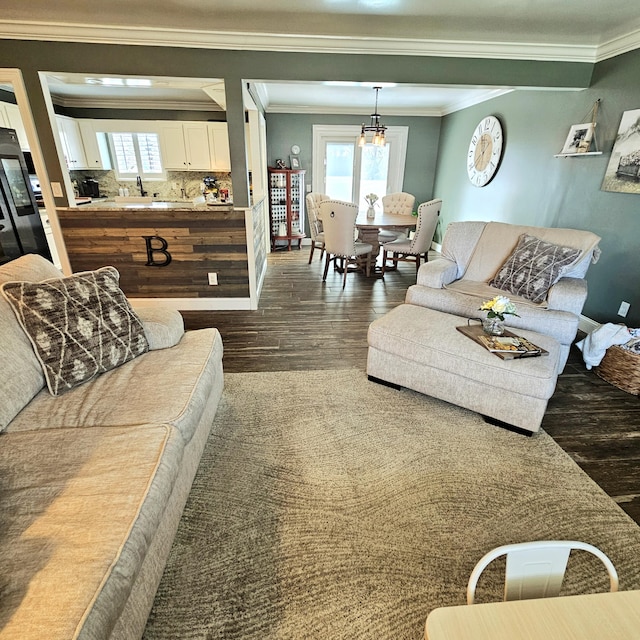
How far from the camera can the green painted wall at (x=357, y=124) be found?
650 cm

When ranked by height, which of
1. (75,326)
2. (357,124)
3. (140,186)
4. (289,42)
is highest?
(289,42)

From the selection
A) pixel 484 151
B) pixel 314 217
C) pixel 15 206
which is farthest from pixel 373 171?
pixel 15 206

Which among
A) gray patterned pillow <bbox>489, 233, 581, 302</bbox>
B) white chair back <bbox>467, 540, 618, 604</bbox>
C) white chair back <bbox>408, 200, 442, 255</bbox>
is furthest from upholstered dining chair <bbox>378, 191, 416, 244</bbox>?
white chair back <bbox>467, 540, 618, 604</bbox>

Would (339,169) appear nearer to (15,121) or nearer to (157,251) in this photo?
(157,251)

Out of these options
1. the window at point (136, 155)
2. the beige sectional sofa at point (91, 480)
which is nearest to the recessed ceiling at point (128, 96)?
the window at point (136, 155)

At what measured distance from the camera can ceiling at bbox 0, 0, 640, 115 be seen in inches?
101

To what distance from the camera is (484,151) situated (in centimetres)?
522

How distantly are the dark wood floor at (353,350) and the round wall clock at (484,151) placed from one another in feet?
5.78

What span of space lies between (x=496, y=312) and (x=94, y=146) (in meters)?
6.41

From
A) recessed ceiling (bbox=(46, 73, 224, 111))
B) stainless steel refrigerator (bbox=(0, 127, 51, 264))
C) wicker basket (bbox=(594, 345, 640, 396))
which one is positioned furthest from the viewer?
recessed ceiling (bbox=(46, 73, 224, 111))

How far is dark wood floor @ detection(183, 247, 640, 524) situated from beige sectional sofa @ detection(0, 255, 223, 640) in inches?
45.4

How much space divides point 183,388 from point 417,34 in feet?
11.0

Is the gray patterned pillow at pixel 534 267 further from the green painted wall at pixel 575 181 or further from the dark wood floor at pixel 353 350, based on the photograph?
the green painted wall at pixel 575 181

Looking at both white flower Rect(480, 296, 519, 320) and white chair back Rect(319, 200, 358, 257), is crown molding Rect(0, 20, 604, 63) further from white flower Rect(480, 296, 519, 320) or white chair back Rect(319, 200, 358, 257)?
white flower Rect(480, 296, 519, 320)
